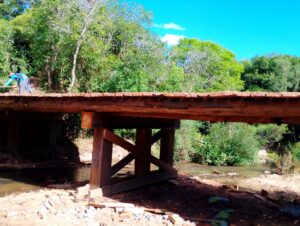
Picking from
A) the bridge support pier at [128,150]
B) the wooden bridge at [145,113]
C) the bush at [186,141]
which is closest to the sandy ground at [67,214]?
the bridge support pier at [128,150]

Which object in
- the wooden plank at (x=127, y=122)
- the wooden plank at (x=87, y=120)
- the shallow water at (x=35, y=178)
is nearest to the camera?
the wooden plank at (x=87, y=120)

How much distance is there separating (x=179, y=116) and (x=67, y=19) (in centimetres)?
1130

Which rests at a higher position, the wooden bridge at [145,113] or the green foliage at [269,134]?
the wooden bridge at [145,113]

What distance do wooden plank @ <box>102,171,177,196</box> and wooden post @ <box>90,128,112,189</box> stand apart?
0.64 feet

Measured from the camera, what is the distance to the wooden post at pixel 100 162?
25.8 ft

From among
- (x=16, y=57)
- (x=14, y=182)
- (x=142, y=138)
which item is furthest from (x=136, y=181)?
(x=16, y=57)

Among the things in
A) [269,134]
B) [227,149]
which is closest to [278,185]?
[227,149]

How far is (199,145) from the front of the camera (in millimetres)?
18438

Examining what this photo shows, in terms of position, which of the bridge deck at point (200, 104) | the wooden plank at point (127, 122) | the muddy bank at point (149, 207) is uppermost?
the bridge deck at point (200, 104)

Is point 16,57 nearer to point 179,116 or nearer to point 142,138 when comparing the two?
point 142,138

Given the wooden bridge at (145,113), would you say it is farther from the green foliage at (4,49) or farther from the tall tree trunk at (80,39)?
the green foliage at (4,49)

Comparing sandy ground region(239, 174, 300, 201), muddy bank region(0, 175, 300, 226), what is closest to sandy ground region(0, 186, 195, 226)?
muddy bank region(0, 175, 300, 226)

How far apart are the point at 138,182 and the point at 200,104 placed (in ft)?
12.0

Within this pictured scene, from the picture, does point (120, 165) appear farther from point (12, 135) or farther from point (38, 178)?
point (12, 135)
